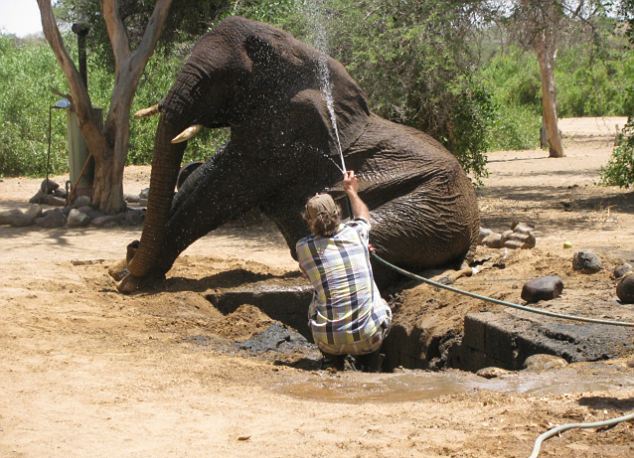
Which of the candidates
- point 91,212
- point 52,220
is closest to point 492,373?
point 52,220

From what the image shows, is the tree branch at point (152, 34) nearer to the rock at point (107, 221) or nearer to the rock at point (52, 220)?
the rock at point (107, 221)

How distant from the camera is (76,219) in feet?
48.6

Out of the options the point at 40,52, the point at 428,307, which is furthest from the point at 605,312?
the point at 40,52

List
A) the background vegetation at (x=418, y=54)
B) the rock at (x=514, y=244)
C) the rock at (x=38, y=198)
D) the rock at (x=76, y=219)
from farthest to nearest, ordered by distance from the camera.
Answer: the rock at (x=38, y=198)
the rock at (x=76, y=219)
the background vegetation at (x=418, y=54)
the rock at (x=514, y=244)

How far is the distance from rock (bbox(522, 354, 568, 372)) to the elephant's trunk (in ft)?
13.1

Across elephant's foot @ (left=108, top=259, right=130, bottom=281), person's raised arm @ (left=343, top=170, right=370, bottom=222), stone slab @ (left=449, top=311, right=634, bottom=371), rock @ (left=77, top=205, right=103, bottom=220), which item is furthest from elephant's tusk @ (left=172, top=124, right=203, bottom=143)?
rock @ (left=77, top=205, right=103, bottom=220)

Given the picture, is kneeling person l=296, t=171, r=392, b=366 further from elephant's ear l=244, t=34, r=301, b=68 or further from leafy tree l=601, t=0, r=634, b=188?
leafy tree l=601, t=0, r=634, b=188

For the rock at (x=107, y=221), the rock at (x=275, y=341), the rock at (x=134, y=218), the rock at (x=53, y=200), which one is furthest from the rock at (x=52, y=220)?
the rock at (x=275, y=341)

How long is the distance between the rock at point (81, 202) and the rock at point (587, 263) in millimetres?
8639

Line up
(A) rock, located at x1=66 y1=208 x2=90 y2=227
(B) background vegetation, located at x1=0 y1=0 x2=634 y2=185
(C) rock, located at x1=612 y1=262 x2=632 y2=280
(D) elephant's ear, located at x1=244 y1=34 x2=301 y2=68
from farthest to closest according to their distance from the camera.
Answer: (A) rock, located at x1=66 y1=208 x2=90 y2=227, (B) background vegetation, located at x1=0 y1=0 x2=634 y2=185, (D) elephant's ear, located at x1=244 y1=34 x2=301 y2=68, (C) rock, located at x1=612 y1=262 x2=632 y2=280

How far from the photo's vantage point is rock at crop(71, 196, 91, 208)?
51.5 feet

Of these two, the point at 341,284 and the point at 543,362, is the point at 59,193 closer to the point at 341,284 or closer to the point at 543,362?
the point at 341,284

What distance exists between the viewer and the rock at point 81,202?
51.5 feet

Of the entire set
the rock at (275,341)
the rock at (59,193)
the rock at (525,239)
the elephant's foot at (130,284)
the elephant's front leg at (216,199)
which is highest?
the elephant's front leg at (216,199)
